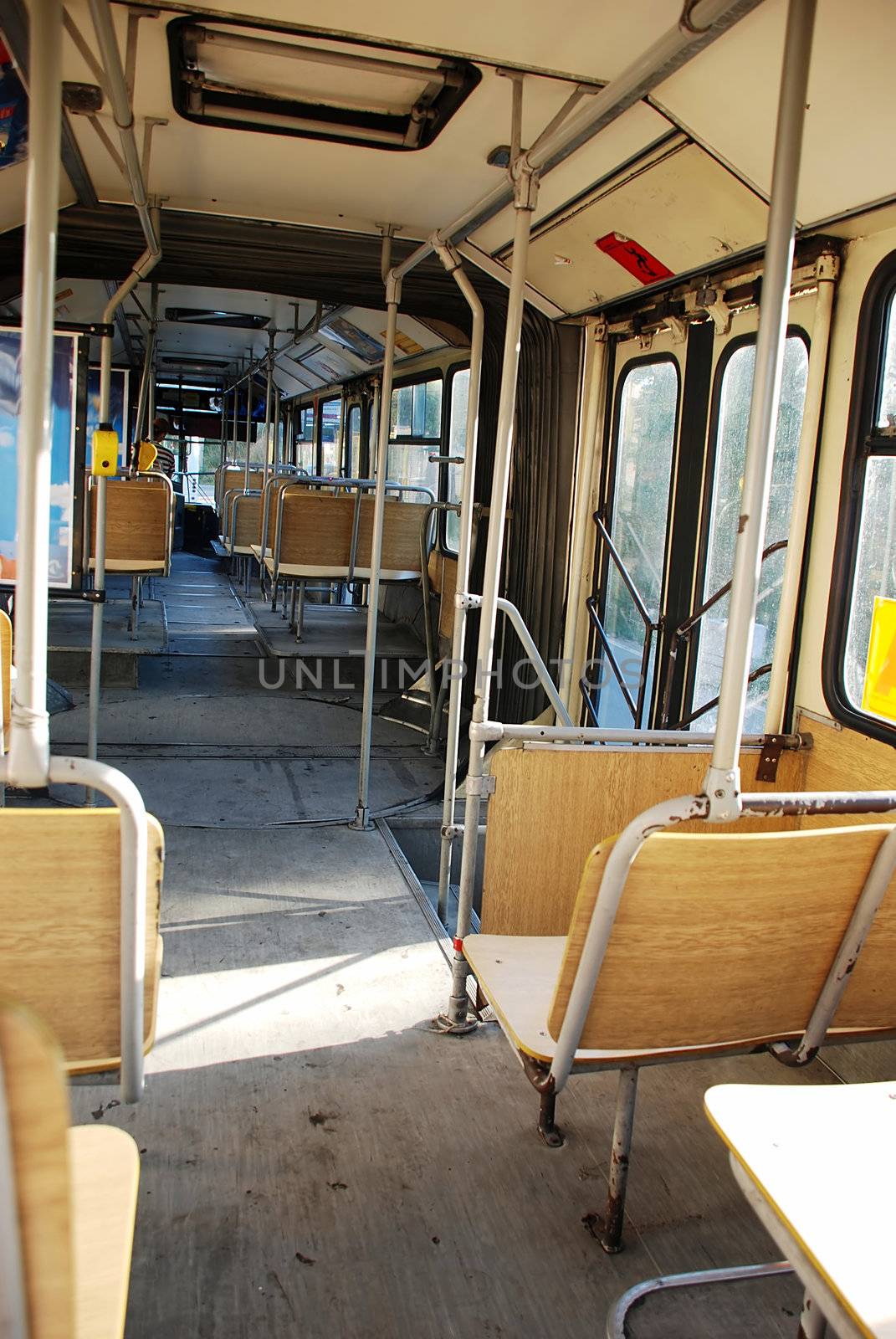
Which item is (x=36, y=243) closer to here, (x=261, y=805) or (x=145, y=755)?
(x=261, y=805)

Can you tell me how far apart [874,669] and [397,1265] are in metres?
2.13

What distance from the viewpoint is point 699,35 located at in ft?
6.41

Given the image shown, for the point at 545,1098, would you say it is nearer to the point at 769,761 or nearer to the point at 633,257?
the point at 769,761

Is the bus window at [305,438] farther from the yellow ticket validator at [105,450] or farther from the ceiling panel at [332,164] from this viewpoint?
the yellow ticket validator at [105,450]

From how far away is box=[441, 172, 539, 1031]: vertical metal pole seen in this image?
107 inches

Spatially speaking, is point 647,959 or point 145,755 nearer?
point 647,959

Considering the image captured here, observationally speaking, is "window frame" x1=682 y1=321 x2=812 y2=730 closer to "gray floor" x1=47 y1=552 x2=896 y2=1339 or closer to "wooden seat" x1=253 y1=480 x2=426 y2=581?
"gray floor" x1=47 y1=552 x2=896 y2=1339

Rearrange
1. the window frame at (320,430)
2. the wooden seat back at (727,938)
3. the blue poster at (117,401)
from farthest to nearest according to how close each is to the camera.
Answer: the window frame at (320,430) → the blue poster at (117,401) → the wooden seat back at (727,938)

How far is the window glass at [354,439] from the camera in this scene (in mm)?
11109

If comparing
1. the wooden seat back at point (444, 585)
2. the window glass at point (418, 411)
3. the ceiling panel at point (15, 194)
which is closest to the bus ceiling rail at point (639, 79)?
the ceiling panel at point (15, 194)

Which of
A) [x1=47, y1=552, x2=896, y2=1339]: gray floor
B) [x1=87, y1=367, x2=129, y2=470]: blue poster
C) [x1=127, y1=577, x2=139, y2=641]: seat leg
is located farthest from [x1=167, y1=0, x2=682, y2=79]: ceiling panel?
[x1=87, y1=367, x2=129, y2=470]: blue poster

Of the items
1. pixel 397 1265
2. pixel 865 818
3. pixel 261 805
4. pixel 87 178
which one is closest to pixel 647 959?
pixel 397 1265

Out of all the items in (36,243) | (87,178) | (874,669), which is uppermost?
(87,178)

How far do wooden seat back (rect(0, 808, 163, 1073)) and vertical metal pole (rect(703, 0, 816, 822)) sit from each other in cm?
97
